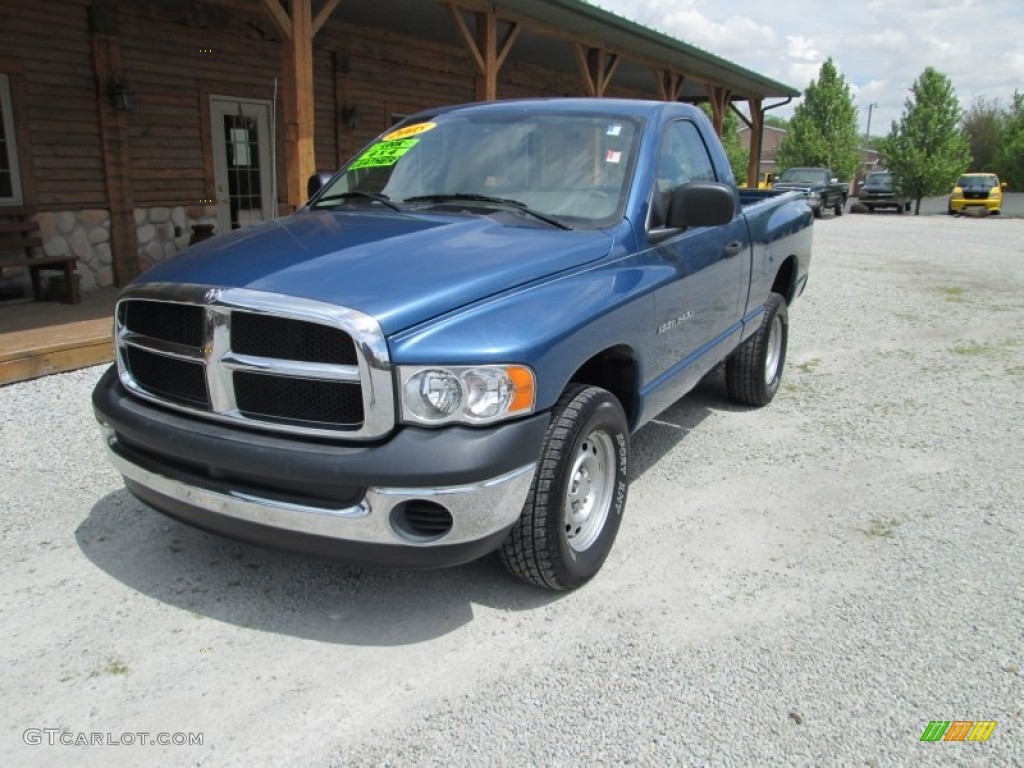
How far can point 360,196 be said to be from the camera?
396 centimetres

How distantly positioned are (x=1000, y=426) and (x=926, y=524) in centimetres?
194

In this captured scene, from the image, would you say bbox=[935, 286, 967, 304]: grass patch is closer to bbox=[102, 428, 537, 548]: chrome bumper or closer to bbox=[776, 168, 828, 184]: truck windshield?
bbox=[102, 428, 537, 548]: chrome bumper

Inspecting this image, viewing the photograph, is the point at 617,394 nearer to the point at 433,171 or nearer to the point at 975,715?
the point at 433,171

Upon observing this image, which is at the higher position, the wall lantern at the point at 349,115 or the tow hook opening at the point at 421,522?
the wall lantern at the point at 349,115

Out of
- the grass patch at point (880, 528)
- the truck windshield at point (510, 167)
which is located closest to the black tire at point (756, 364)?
the grass patch at point (880, 528)

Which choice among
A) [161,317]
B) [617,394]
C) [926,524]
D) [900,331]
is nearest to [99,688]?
[161,317]

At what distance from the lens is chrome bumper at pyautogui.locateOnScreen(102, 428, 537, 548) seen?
8.24ft

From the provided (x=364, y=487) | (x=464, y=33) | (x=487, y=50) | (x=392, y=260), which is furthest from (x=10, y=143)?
(x=364, y=487)

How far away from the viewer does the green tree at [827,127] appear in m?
38.5

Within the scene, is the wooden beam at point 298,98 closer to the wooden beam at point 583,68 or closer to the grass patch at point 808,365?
the grass patch at point 808,365

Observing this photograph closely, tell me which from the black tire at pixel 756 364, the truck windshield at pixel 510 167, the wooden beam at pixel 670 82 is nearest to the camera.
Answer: the truck windshield at pixel 510 167

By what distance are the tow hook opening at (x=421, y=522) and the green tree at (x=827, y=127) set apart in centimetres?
4038

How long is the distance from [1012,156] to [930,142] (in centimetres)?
1749

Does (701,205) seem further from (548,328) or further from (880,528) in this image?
(880,528)
